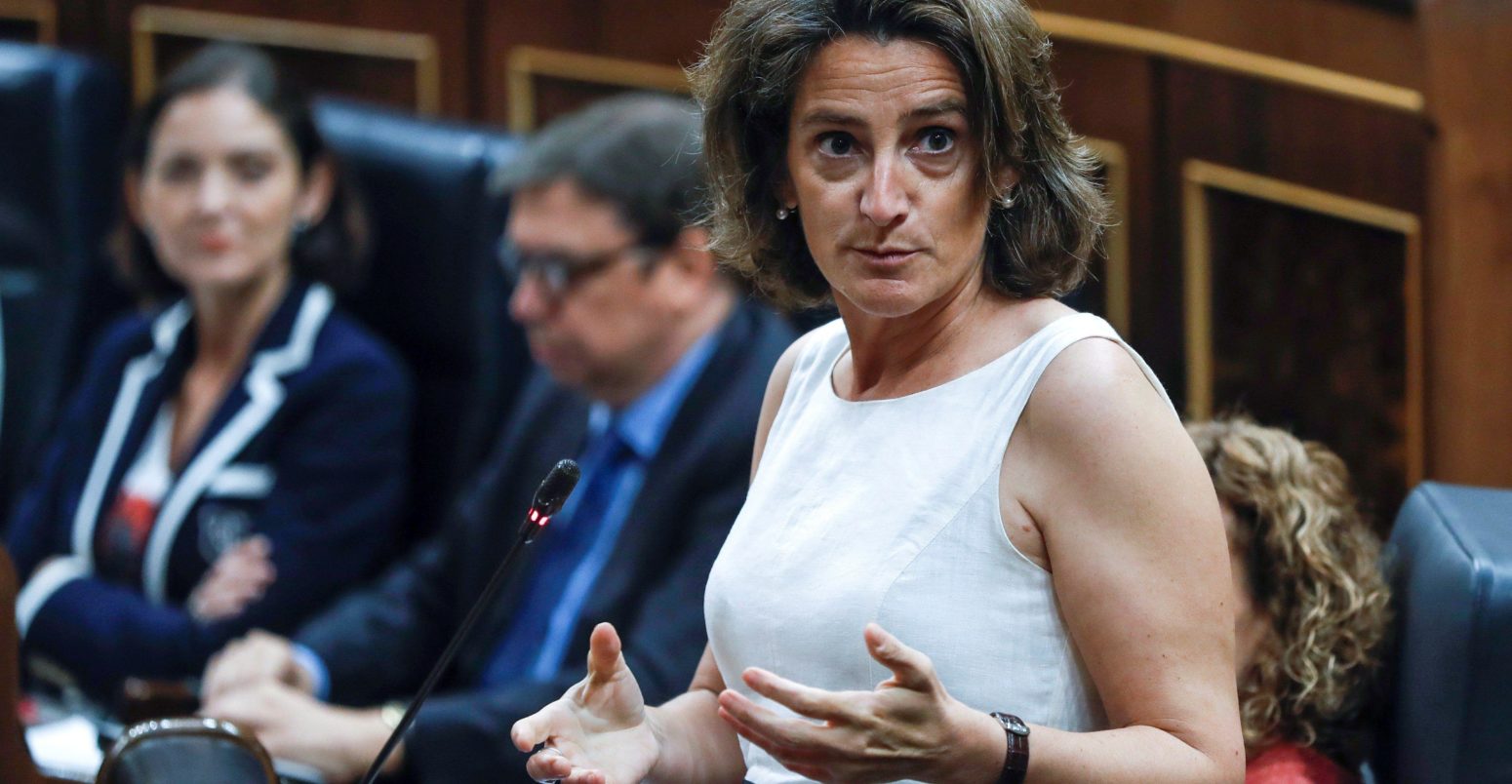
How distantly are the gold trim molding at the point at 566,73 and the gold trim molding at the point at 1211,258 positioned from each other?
3.07 ft

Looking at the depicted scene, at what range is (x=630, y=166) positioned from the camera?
2359 millimetres

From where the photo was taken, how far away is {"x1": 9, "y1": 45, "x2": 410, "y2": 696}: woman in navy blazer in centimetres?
256

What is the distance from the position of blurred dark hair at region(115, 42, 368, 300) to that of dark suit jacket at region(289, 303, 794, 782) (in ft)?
1.82

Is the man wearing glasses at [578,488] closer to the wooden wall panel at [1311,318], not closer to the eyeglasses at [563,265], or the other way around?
the eyeglasses at [563,265]

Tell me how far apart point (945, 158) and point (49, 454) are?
6.77 feet

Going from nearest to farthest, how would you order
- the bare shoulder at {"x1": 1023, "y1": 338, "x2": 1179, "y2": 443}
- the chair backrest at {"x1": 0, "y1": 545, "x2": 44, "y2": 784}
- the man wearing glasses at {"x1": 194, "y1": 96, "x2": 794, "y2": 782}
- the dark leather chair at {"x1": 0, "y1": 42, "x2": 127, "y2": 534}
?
1. the bare shoulder at {"x1": 1023, "y1": 338, "x2": 1179, "y2": 443}
2. the chair backrest at {"x1": 0, "y1": 545, "x2": 44, "y2": 784}
3. the man wearing glasses at {"x1": 194, "y1": 96, "x2": 794, "y2": 782}
4. the dark leather chair at {"x1": 0, "y1": 42, "x2": 127, "y2": 534}

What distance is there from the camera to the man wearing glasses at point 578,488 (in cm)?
214

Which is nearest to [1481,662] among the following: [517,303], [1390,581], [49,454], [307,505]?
[1390,581]

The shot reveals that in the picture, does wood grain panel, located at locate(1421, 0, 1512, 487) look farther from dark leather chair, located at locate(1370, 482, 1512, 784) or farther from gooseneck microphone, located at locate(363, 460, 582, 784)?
gooseneck microphone, located at locate(363, 460, 582, 784)

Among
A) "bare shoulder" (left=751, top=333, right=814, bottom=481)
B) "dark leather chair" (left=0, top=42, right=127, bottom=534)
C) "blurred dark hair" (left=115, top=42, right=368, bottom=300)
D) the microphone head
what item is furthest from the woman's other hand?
"dark leather chair" (left=0, top=42, right=127, bottom=534)

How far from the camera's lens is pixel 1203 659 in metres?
1.14

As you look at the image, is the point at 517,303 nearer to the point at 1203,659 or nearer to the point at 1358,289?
the point at 1358,289

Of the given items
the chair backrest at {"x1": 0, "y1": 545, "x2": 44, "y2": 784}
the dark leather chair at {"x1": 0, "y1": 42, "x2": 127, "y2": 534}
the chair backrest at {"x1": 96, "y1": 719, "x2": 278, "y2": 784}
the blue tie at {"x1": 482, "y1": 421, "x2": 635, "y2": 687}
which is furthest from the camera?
the dark leather chair at {"x1": 0, "y1": 42, "x2": 127, "y2": 534}

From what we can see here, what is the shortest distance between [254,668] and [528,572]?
363 millimetres
